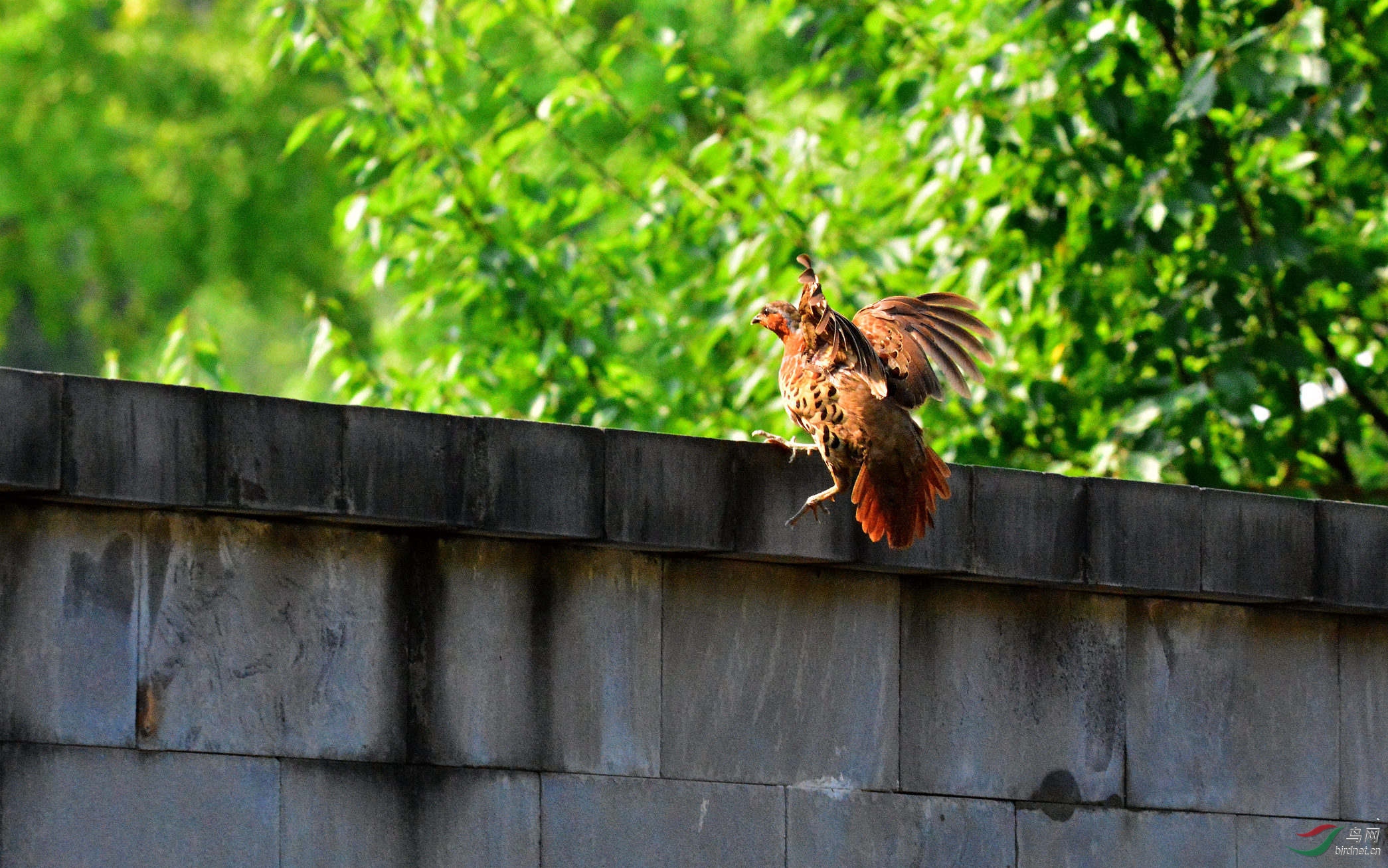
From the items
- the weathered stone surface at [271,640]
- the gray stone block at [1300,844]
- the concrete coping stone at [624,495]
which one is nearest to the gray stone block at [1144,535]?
the concrete coping stone at [624,495]

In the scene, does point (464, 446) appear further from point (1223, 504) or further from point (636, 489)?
point (1223, 504)

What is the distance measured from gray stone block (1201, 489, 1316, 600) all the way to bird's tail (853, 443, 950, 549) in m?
1.04

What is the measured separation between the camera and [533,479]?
13.3 feet

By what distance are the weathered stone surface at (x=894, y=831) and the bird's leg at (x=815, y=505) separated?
2.18 ft

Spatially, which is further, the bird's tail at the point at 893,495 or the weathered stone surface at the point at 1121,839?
the weathered stone surface at the point at 1121,839

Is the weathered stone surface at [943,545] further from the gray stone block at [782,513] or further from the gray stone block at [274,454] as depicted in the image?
the gray stone block at [274,454]

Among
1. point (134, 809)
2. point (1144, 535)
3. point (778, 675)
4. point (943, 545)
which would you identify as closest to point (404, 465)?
point (134, 809)

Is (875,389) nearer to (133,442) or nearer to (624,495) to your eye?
(624,495)

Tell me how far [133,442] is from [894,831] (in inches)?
82.8

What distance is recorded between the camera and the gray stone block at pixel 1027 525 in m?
4.70

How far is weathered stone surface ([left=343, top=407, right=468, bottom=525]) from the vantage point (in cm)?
385

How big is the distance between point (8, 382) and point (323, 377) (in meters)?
19.3

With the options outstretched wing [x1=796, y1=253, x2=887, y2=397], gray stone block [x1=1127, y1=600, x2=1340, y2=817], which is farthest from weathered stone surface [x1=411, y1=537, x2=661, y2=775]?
gray stone block [x1=1127, y1=600, x2=1340, y2=817]

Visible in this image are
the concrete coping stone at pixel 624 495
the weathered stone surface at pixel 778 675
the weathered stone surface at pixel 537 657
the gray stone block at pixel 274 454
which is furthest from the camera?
the weathered stone surface at pixel 778 675
